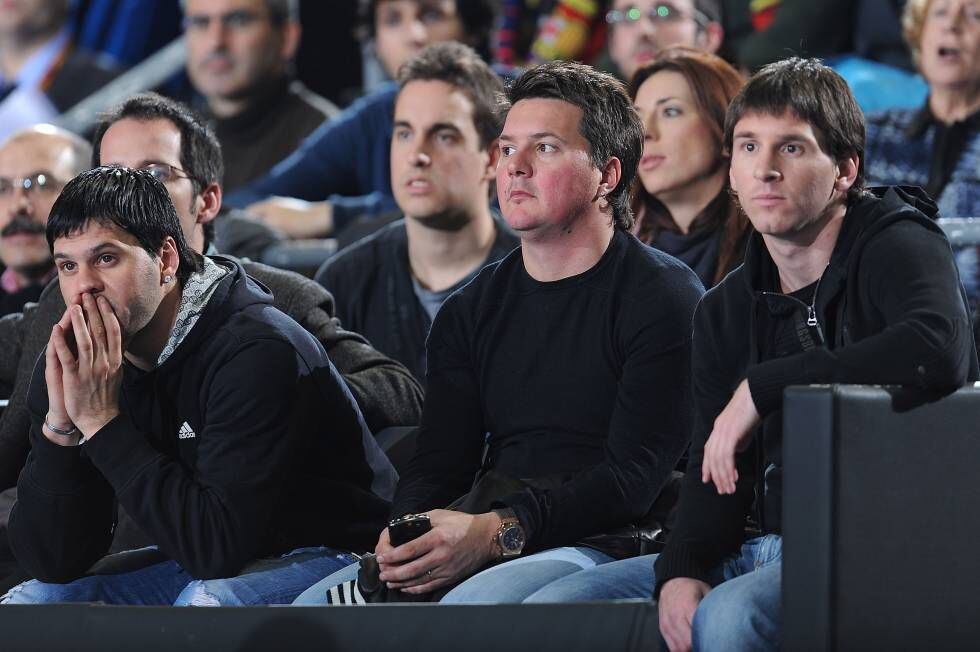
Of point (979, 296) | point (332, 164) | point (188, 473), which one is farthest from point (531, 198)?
point (332, 164)

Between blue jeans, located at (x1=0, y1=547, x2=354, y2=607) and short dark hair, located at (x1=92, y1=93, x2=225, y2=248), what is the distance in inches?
30.4

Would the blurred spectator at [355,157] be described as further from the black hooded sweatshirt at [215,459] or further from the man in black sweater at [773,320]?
the man in black sweater at [773,320]

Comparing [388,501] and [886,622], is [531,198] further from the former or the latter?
[886,622]

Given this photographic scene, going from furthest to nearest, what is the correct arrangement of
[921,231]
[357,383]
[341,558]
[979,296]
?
[979,296] → [357,383] → [341,558] → [921,231]

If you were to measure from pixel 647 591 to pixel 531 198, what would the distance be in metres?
0.62

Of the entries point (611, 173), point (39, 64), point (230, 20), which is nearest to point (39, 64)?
point (39, 64)

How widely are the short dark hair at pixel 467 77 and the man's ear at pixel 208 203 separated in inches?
24.9

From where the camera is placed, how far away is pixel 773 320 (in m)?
1.98

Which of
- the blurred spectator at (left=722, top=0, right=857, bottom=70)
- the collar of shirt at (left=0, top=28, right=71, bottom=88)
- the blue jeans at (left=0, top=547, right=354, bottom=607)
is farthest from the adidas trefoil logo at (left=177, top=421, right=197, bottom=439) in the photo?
the collar of shirt at (left=0, top=28, right=71, bottom=88)

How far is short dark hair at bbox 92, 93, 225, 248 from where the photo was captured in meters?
2.66

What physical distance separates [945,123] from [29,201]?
211 cm

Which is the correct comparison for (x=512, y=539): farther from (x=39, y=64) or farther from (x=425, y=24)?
(x=39, y=64)

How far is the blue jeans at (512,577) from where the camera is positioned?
6.35 feet

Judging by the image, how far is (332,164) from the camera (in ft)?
13.7
